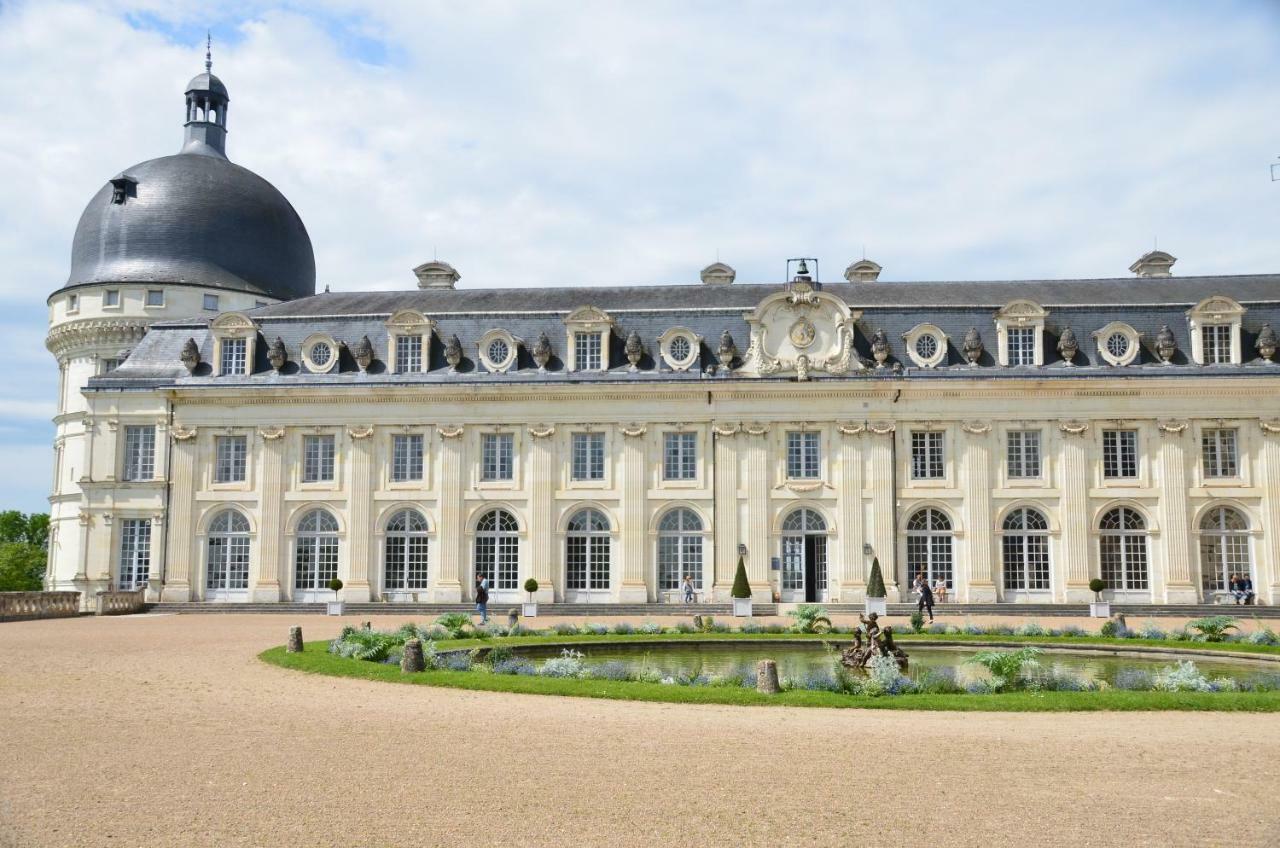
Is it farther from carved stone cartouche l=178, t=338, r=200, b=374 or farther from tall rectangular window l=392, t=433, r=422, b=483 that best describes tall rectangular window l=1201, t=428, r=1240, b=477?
carved stone cartouche l=178, t=338, r=200, b=374

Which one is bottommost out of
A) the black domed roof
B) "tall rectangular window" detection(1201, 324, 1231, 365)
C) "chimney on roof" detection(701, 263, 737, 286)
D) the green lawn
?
the green lawn

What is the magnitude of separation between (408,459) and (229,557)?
7390 mm

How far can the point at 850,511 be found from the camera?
41875 mm

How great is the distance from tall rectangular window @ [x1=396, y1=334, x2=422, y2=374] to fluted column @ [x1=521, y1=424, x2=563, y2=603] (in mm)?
5061

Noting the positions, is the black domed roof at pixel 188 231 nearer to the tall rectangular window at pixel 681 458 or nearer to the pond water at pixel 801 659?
the tall rectangular window at pixel 681 458

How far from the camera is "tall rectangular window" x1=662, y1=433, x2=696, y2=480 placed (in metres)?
42.8

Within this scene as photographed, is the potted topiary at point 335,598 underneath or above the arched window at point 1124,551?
underneath

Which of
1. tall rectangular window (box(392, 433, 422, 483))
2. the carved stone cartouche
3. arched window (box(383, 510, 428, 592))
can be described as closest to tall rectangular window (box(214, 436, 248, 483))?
the carved stone cartouche

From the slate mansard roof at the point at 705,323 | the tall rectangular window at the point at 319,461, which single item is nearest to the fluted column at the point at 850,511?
the slate mansard roof at the point at 705,323

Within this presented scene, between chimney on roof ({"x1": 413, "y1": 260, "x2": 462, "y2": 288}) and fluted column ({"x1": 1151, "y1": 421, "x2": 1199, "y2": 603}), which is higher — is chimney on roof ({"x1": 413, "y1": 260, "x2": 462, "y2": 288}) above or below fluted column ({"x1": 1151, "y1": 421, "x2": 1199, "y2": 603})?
above

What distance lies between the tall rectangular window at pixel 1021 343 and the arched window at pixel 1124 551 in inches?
239

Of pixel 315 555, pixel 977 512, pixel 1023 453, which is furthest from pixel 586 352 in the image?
pixel 1023 453

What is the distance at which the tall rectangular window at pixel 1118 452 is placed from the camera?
4178cm

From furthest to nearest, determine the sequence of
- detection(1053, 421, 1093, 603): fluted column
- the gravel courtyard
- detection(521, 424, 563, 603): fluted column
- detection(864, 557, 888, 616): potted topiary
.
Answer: detection(521, 424, 563, 603): fluted column
detection(1053, 421, 1093, 603): fluted column
detection(864, 557, 888, 616): potted topiary
the gravel courtyard
